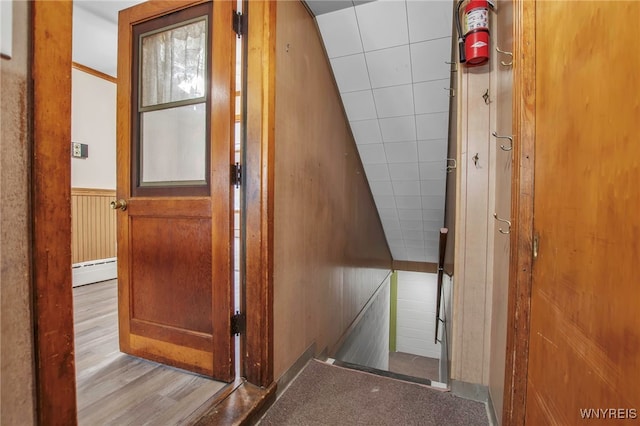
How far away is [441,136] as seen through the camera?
2.64 meters

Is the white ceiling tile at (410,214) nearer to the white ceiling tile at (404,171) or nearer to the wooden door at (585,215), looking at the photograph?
the white ceiling tile at (404,171)

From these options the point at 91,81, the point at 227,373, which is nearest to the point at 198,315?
the point at 227,373

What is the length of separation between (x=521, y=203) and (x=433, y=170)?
2.24 m

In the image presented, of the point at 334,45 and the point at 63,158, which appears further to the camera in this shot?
the point at 334,45

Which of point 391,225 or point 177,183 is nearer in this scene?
point 177,183

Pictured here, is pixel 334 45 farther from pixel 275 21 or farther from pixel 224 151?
pixel 224 151

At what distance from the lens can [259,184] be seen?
53.6 inches

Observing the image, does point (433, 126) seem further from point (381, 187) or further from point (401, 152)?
point (381, 187)

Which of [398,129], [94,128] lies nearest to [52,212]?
[398,129]

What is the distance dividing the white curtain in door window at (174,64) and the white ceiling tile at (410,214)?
3.06 meters

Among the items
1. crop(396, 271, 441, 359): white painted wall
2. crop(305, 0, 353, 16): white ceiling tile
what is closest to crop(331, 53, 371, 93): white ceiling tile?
crop(305, 0, 353, 16): white ceiling tile

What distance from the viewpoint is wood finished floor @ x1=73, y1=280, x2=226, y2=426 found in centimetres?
125

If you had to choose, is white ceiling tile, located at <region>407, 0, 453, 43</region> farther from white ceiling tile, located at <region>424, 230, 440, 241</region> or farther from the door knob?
white ceiling tile, located at <region>424, 230, 440, 241</region>

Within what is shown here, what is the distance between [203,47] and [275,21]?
436mm
